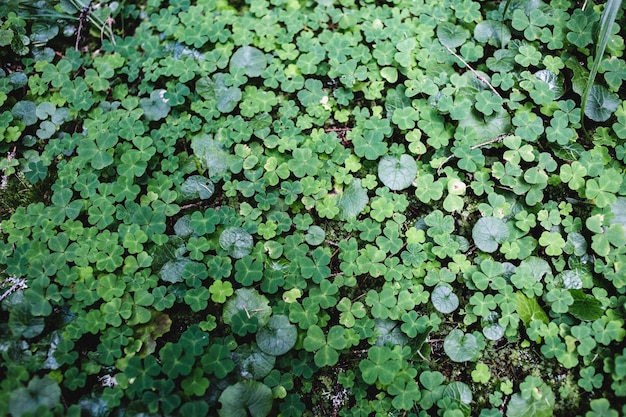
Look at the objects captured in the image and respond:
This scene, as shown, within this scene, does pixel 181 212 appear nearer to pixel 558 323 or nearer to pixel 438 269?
pixel 438 269

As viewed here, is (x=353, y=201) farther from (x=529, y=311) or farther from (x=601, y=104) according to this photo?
(x=601, y=104)

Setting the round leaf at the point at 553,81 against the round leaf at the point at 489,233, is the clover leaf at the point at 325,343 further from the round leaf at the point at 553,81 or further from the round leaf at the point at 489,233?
the round leaf at the point at 553,81

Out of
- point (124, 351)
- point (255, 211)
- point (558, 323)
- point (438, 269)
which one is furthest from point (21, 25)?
point (558, 323)

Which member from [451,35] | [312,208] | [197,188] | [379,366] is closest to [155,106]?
[197,188]

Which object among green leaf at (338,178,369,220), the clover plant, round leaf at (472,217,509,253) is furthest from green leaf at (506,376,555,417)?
green leaf at (338,178,369,220)

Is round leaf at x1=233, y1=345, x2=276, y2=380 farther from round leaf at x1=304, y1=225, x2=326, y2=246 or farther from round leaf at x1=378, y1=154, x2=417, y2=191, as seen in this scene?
round leaf at x1=378, y1=154, x2=417, y2=191

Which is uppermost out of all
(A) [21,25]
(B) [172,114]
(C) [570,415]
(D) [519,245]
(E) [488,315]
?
(A) [21,25]
